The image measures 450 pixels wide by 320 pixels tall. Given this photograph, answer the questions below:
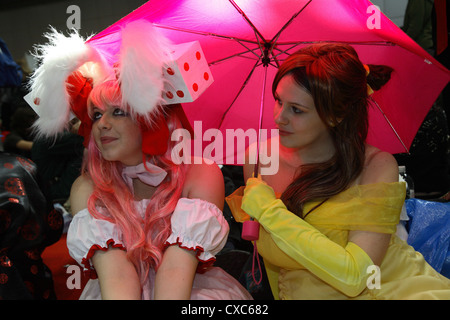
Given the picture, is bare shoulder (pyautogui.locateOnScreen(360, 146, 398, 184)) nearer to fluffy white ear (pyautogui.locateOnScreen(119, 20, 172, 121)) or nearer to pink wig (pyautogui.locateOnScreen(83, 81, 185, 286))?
pink wig (pyautogui.locateOnScreen(83, 81, 185, 286))

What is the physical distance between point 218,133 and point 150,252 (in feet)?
2.47

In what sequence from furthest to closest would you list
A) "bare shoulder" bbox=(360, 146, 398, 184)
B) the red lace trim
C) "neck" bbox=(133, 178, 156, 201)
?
"neck" bbox=(133, 178, 156, 201) < "bare shoulder" bbox=(360, 146, 398, 184) < the red lace trim

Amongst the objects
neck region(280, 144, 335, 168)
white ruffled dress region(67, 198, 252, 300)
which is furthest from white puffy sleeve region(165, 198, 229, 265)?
neck region(280, 144, 335, 168)

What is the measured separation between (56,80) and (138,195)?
1.72ft

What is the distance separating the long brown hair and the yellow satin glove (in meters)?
0.14

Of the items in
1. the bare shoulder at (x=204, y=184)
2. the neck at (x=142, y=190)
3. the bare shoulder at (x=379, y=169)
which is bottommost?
the neck at (x=142, y=190)

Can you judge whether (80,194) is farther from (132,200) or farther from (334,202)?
(334,202)

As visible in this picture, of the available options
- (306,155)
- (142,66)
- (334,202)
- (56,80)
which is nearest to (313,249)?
(334,202)

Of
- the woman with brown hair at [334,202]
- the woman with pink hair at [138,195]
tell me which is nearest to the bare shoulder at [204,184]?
the woman with pink hair at [138,195]

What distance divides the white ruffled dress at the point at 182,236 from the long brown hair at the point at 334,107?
31 cm

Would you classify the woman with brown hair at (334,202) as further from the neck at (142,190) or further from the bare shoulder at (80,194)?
the bare shoulder at (80,194)

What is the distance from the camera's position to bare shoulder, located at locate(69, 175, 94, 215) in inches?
65.5

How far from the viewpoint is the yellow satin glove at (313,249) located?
1.42 m
